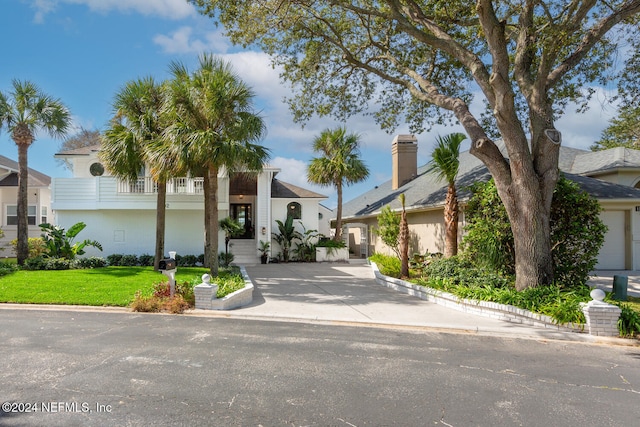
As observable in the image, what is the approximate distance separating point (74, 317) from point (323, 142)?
1759 centimetres

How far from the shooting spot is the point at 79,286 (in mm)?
11578

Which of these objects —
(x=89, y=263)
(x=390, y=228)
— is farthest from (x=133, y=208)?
(x=390, y=228)

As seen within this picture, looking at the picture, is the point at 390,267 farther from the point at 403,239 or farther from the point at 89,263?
the point at 89,263

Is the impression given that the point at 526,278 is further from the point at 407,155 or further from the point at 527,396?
the point at 407,155

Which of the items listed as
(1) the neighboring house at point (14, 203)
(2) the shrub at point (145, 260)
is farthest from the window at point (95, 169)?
(1) the neighboring house at point (14, 203)

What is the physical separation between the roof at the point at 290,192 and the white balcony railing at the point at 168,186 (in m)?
4.94

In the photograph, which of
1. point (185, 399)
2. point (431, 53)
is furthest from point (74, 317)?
point (431, 53)

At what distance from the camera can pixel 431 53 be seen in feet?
45.0

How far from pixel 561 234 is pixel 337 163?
45.7 ft

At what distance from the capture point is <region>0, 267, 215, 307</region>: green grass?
10062 mm

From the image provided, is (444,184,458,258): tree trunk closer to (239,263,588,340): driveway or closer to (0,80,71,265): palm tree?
(239,263,588,340): driveway

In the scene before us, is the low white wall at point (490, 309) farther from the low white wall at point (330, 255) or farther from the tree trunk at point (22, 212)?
the tree trunk at point (22, 212)

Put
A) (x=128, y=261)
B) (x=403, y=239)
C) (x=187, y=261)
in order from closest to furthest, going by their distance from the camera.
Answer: (x=403, y=239), (x=128, y=261), (x=187, y=261)

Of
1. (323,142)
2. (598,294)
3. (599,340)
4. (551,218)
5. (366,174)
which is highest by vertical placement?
(323,142)
